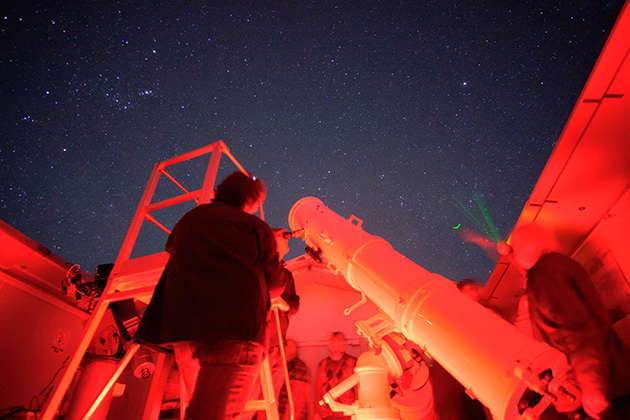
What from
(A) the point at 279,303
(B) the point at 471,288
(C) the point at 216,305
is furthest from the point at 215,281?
(B) the point at 471,288

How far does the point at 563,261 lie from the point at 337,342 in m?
4.37

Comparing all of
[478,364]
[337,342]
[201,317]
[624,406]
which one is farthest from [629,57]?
[337,342]

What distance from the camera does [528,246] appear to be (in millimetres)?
3027

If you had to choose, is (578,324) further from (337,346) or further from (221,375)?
(337,346)

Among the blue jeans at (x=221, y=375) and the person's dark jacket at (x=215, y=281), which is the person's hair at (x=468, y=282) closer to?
the person's dark jacket at (x=215, y=281)

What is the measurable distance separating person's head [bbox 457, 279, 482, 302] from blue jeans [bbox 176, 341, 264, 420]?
3.79 metres

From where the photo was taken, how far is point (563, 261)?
275 cm

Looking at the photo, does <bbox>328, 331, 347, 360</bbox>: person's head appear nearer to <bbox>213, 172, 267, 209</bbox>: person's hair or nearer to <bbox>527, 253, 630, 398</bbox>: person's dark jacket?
<bbox>527, 253, 630, 398</bbox>: person's dark jacket

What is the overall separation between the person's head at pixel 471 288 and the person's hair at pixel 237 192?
3559mm

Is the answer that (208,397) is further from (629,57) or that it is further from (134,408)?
(134,408)

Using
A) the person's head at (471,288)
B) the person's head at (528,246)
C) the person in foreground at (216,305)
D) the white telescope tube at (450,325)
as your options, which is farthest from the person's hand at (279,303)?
the person's head at (471,288)

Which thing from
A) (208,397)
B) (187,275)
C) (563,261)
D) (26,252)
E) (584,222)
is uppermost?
(584,222)

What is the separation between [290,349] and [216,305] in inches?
206

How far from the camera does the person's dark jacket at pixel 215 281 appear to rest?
5.23 feet
